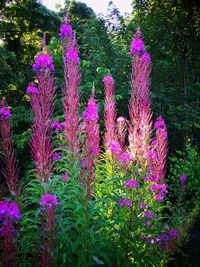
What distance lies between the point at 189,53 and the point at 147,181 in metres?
8.40

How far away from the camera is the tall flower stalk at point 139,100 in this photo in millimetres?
2852

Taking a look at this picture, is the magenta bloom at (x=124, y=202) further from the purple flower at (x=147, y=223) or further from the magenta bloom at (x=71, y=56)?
the magenta bloom at (x=71, y=56)

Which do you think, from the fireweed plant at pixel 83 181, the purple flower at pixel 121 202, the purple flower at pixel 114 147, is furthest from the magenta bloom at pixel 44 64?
the purple flower at pixel 121 202

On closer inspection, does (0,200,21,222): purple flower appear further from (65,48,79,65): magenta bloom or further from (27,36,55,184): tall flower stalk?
(65,48,79,65): magenta bloom

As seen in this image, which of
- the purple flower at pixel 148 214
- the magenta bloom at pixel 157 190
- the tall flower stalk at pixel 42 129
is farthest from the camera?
the magenta bloom at pixel 157 190

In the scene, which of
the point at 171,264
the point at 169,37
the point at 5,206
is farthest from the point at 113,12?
the point at 5,206

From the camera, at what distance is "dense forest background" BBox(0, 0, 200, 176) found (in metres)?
8.96

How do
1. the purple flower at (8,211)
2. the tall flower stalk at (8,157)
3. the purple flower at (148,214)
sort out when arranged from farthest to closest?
the purple flower at (148,214)
the tall flower stalk at (8,157)
the purple flower at (8,211)

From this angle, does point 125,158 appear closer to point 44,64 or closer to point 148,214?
point 148,214

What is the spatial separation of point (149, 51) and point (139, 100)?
781 centimetres

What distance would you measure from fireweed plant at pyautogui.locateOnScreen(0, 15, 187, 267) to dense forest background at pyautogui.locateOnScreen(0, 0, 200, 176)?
5168 millimetres

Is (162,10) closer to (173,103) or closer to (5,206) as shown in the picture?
(173,103)

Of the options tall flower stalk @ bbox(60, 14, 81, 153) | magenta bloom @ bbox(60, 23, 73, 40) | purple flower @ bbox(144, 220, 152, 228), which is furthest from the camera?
purple flower @ bbox(144, 220, 152, 228)

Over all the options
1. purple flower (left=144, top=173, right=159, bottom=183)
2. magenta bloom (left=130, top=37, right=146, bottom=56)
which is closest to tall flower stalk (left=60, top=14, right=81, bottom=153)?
magenta bloom (left=130, top=37, right=146, bottom=56)
